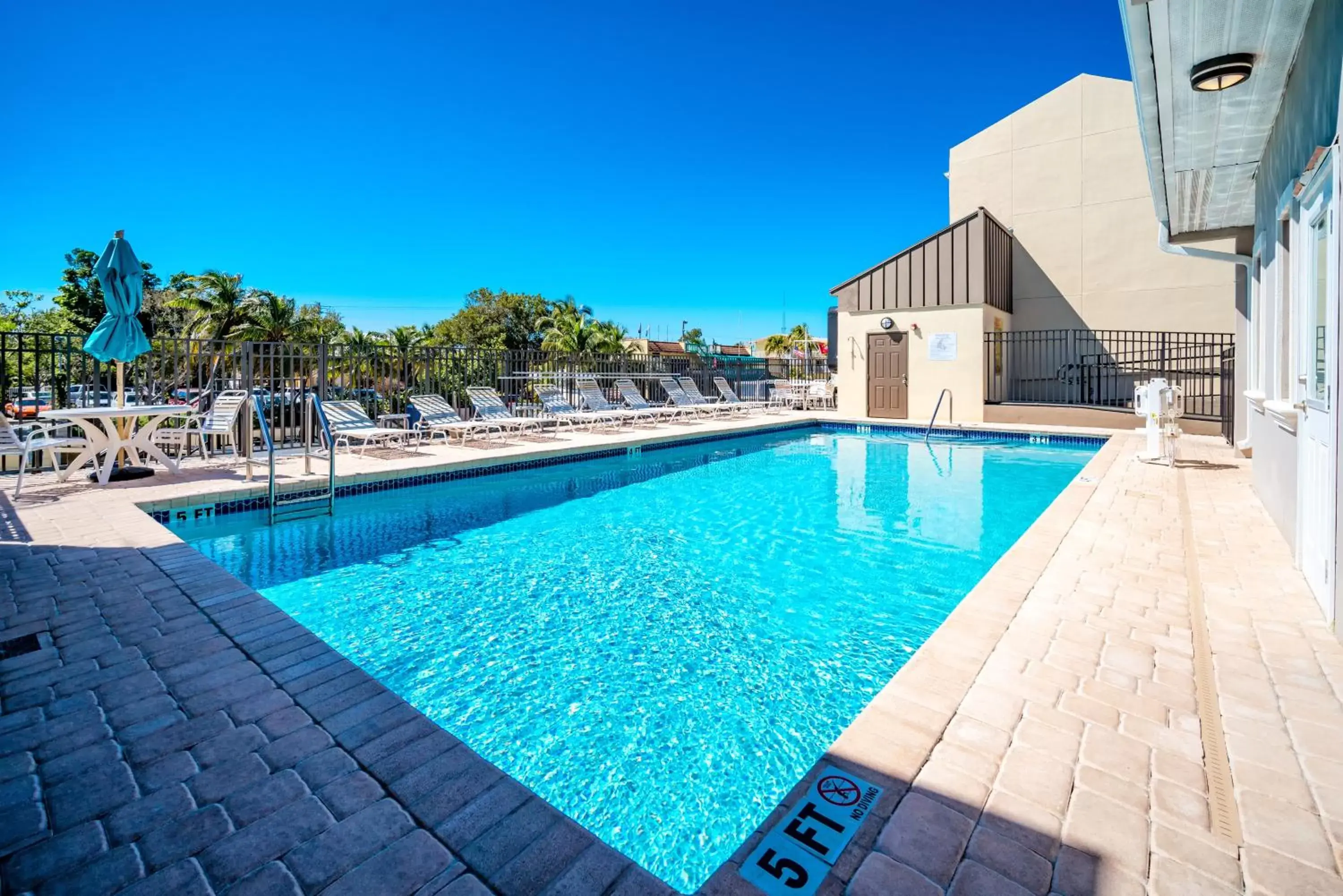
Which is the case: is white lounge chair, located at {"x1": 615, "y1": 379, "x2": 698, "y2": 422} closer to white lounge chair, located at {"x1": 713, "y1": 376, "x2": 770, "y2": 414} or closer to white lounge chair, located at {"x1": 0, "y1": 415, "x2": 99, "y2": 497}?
white lounge chair, located at {"x1": 713, "y1": 376, "x2": 770, "y2": 414}

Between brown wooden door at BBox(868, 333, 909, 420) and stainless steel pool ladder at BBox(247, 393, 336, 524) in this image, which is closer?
stainless steel pool ladder at BBox(247, 393, 336, 524)

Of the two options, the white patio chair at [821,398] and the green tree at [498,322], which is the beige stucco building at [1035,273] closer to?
the white patio chair at [821,398]

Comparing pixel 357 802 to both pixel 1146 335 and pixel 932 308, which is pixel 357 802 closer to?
pixel 932 308

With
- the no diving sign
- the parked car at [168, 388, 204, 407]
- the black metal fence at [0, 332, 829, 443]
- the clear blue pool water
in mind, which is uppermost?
the black metal fence at [0, 332, 829, 443]

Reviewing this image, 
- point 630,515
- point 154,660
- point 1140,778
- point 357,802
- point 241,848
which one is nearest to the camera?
point 241,848

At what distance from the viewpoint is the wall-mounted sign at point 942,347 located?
14.4 meters

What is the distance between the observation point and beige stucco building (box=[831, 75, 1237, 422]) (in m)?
14.1

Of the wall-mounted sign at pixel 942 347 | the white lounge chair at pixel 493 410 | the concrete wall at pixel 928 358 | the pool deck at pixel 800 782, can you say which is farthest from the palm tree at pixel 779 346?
the pool deck at pixel 800 782

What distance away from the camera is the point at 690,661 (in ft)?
11.1

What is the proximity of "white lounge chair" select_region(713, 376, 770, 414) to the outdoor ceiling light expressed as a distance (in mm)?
13346

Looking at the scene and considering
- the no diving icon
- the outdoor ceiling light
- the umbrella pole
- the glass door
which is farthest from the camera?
the umbrella pole

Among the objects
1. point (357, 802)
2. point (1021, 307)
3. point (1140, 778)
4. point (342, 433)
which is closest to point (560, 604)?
point (357, 802)

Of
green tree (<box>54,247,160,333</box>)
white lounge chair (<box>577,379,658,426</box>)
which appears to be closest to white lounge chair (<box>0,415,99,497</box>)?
white lounge chair (<box>577,379,658,426</box>)

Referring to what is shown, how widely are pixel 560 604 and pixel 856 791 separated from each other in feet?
8.91
